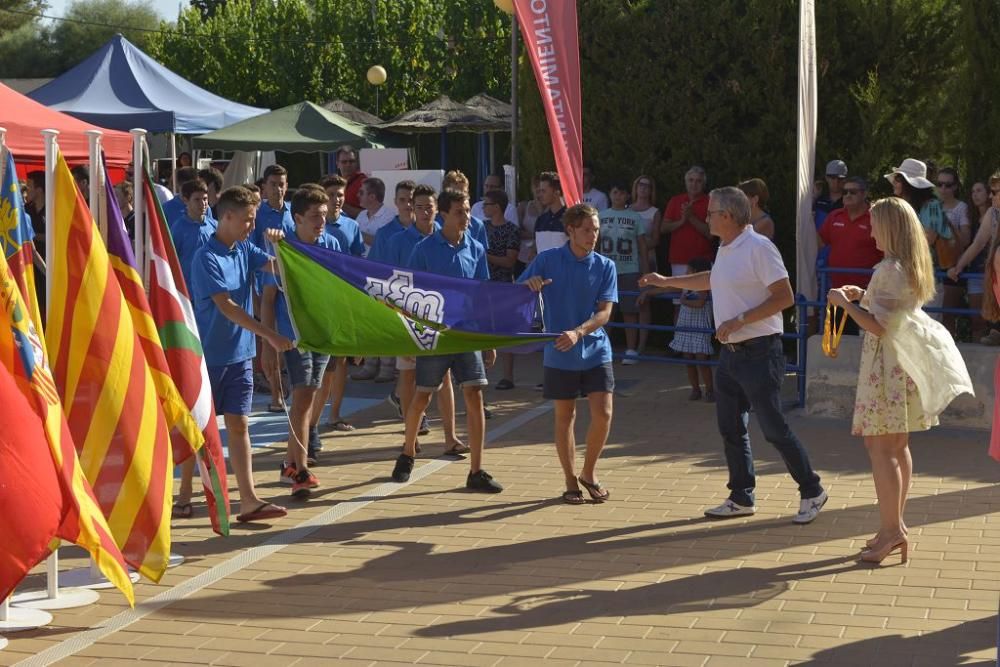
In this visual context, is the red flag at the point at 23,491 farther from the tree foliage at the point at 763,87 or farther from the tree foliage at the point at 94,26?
the tree foliage at the point at 94,26

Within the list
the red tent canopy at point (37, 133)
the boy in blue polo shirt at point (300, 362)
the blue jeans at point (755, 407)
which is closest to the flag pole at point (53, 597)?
the boy in blue polo shirt at point (300, 362)

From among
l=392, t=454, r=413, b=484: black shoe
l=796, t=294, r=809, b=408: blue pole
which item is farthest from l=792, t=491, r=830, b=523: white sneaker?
l=796, t=294, r=809, b=408: blue pole

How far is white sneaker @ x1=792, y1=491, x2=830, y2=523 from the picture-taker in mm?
8188

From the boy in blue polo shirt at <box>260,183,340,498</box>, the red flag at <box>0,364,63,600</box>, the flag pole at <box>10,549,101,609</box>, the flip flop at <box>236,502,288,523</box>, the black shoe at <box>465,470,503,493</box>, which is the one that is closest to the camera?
the red flag at <box>0,364,63,600</box>

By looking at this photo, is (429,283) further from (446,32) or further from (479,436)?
(446,32)

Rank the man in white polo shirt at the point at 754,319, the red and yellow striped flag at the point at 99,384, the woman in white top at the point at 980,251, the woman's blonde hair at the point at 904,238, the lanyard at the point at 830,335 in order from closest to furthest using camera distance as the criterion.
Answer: the red and yellow striped flag at the point at 99,384, the woman's blonde hair at the point at 904,238, the lanyard at the point at 830,335, the man in white polo shirt at the point at 754,319, the woman in white top at the point at 980,251

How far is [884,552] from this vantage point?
7.31 metres

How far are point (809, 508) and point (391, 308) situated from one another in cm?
286

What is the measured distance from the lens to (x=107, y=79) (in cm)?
2142

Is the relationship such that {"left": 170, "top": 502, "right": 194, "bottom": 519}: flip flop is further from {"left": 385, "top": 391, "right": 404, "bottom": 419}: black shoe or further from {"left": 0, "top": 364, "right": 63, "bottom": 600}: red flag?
{"left": 385, "top": 391, "right": 404, "bottom": 419}: black shoe

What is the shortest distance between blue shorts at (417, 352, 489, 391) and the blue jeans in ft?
5.50

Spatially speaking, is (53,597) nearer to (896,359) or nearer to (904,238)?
(896,359)

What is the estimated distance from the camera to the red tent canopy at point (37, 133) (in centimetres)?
Result: 1201

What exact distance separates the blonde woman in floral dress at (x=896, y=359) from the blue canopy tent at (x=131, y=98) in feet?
47.0
